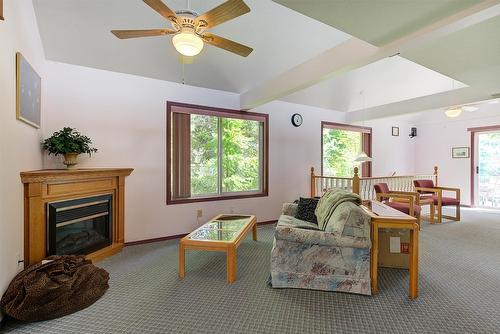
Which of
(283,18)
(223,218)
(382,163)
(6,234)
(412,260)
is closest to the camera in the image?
(6,234)

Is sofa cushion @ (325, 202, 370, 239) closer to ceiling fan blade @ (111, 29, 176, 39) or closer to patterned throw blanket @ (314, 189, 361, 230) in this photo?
patterned throw blanket @ (314, 189, 361, 230)

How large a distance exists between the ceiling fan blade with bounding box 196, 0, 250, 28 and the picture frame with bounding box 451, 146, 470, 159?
7.53 m

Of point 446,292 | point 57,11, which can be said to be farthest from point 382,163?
point 57,11

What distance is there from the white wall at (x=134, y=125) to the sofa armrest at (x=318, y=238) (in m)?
2.17

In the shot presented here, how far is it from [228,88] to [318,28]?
5.64ft

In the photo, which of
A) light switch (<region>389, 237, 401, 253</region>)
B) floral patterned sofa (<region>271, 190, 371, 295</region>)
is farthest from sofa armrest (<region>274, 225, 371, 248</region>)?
light switch (<region>389, 237, 401, 253</region>)

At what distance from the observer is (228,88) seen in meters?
4.26

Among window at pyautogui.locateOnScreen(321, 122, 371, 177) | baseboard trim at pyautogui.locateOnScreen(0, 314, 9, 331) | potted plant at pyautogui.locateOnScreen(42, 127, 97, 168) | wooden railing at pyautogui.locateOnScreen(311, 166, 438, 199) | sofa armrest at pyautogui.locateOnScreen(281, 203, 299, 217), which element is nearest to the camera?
baseboard trim at pyautogui.locateOnScreen(0, 314, 9, 331)

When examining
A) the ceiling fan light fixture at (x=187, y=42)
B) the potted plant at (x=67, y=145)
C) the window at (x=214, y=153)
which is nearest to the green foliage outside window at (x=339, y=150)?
the window at (x=214, y=153)

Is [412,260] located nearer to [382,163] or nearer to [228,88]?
[228,88]

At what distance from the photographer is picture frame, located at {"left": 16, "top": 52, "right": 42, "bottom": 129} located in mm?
2170

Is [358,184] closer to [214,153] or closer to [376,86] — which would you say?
[376,86]

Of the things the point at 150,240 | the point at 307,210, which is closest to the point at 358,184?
the point at 307,210

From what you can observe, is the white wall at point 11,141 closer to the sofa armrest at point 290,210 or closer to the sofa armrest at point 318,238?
the sofa armrest at point 318,238
